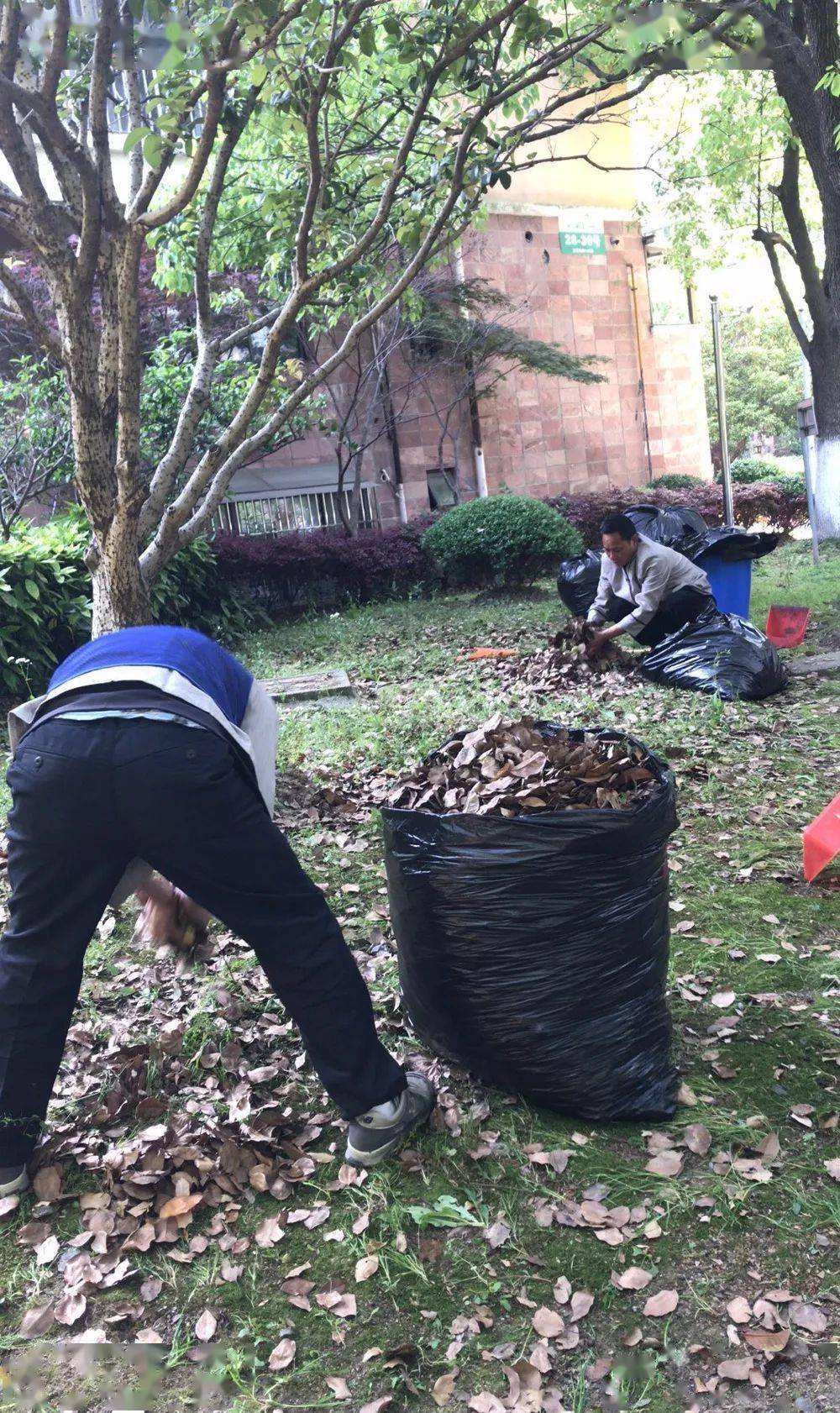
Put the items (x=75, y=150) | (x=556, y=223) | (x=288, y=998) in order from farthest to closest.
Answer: (x=556, y=223) < (x=75, y=150) < (x=288, y=998)

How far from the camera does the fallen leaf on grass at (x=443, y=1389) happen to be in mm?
1848

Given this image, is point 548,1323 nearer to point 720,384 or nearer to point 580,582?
point 580,582

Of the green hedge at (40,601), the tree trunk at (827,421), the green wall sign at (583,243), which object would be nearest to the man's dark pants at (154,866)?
the green hedge at (40,601)

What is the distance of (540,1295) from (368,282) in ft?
19.3

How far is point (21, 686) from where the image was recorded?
25.0ft

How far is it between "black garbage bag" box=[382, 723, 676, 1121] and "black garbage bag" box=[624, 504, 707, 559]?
5.28 metres

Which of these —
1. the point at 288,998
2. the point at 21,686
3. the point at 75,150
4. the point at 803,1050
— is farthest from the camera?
the point at 21,686

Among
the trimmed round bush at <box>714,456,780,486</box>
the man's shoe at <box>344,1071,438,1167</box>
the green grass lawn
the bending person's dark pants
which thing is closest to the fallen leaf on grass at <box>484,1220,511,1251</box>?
the green grass lawn

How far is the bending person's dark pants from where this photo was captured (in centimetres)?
630

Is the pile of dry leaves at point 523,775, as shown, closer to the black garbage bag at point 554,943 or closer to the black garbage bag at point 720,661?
the black garbage bag at point 554,943

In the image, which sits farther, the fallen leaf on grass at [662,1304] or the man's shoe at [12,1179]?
the man's shoe at [12,1179]

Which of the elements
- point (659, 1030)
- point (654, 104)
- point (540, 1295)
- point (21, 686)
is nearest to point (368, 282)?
point (21, 686)

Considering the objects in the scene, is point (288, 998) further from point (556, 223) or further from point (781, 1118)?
point (556, 223)

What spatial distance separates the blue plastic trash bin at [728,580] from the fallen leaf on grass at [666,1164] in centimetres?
559
